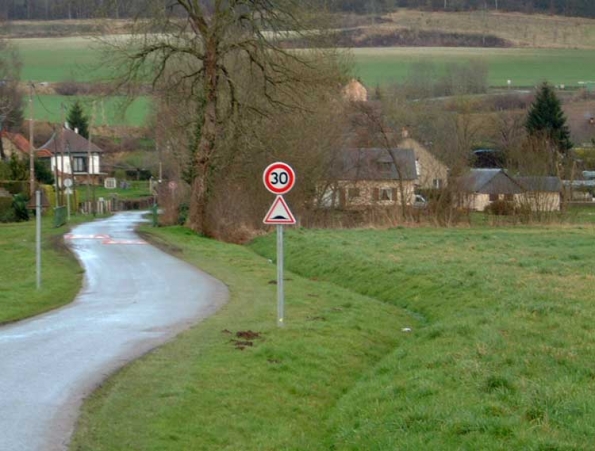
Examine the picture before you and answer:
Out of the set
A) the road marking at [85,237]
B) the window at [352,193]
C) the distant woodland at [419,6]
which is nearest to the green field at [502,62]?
the distant woodland at [419,6]

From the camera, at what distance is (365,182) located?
53156 millimetres

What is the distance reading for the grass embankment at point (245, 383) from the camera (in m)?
9.70

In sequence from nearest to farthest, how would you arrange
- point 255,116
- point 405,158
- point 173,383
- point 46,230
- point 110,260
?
point 173,383 < point 110,260 < point 255,116 < point 46,230 < point 405,158

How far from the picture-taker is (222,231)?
4222cm

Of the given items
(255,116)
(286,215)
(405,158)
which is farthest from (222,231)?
(286,215)

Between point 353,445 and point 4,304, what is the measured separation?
11.4 meters

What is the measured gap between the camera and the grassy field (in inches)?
366

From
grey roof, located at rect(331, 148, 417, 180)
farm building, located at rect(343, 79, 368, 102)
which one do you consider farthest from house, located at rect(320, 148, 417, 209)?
farm building, located at rect(343, 79, 368, 102)

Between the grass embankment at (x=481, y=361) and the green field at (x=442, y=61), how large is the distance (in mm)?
59212

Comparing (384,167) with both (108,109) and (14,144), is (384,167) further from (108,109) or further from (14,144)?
(14,144)

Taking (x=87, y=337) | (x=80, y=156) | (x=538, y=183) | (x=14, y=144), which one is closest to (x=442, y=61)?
(x=80, y=156)

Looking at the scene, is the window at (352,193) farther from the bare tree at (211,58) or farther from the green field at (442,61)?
the green field at (442,61)

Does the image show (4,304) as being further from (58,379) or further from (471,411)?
(471,411)

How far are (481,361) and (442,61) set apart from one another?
280 ft
